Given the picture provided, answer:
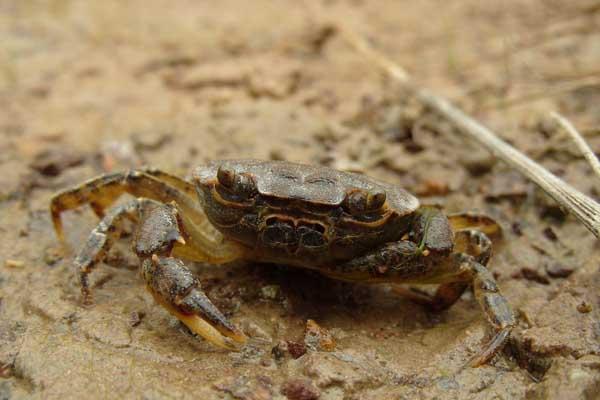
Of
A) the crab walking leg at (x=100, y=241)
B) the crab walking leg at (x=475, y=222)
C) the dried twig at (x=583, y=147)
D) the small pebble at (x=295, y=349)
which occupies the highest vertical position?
the dried twig at (x=583, y=147)

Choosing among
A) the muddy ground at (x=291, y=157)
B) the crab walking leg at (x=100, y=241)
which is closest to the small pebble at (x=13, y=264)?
the muddy ground at (x=291, y=157)

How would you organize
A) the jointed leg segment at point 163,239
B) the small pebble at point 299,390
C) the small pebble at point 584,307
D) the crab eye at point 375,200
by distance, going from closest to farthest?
the small pebble at point 299,390
the jointed leg segment at point 163,239
the crab eye at point 375,200
the small pebble at point 584,307

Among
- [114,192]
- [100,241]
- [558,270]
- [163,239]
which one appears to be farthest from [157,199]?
[558,270]

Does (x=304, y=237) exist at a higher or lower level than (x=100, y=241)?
higher

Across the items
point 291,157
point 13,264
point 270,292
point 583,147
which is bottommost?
point 13,264

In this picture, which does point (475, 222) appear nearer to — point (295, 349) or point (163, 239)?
point (295, 349)

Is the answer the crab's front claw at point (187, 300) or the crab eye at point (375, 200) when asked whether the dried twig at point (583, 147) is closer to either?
the crab eye at point (375, 200)

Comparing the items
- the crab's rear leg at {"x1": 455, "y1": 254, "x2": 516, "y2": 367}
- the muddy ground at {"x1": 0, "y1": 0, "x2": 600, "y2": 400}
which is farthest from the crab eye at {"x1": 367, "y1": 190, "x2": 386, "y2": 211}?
the muddy ground at {"x1": 0, "y1": 0, "x2": 600, "y2": 400}
